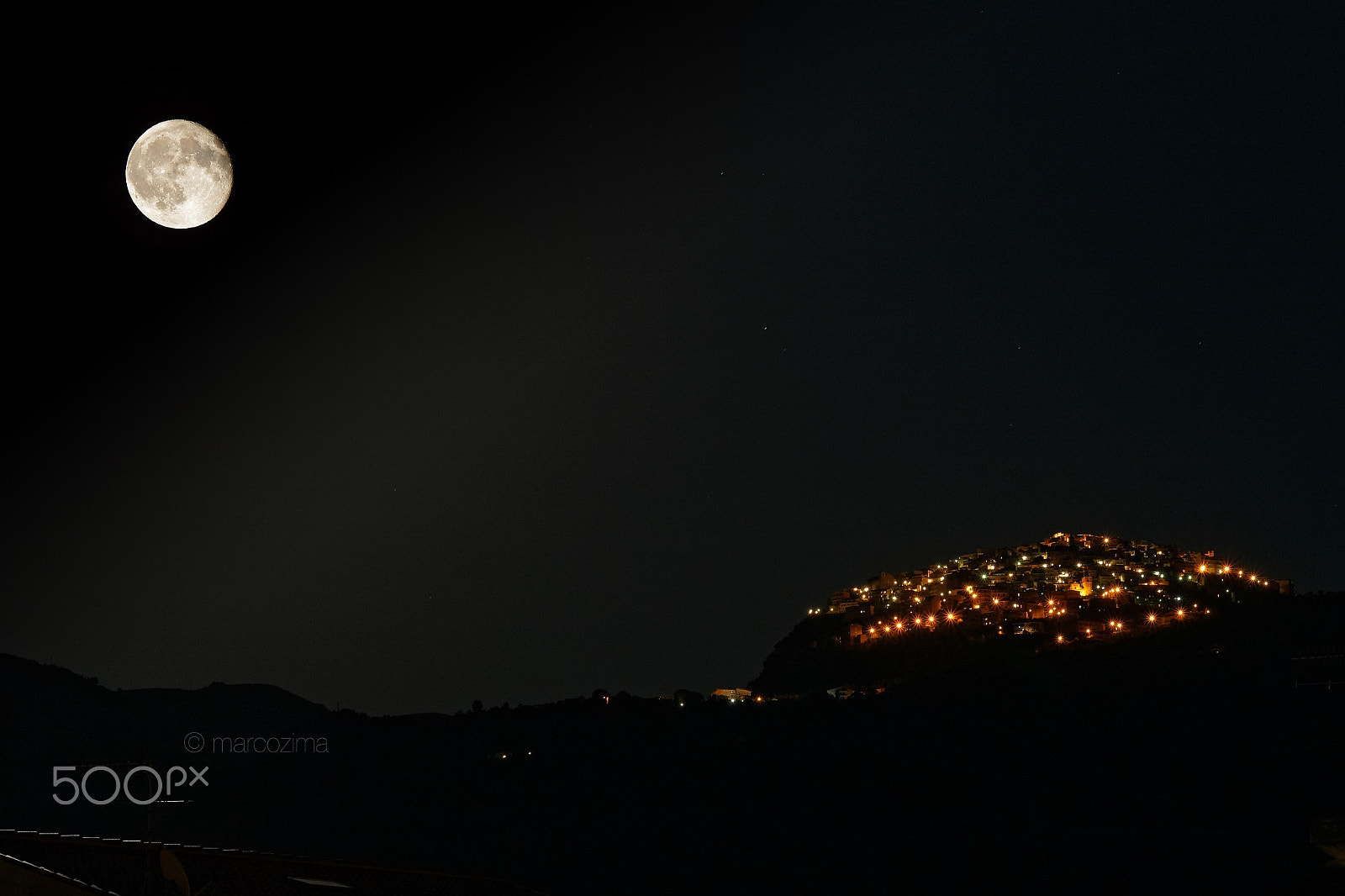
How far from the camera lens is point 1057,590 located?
93.3 m

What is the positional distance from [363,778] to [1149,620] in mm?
53349

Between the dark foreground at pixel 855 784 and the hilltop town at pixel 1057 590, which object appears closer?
the dark foreground at pixel 855 784

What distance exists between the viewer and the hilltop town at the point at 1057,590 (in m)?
80.9

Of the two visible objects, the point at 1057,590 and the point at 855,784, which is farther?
the point at 1057,590

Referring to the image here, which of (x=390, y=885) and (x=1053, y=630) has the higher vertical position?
(x=1053, y=630)

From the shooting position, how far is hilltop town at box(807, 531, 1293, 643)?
8088cm

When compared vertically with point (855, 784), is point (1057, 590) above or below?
above

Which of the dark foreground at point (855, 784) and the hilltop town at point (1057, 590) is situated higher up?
the hilltop town at point (1057, 590)

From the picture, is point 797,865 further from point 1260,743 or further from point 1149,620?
point 1149,620

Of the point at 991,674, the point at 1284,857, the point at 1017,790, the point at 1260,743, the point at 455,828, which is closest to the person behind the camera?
the point at 1284,857

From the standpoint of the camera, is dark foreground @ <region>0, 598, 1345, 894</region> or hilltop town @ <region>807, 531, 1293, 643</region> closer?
dark foreground @ <region>0, 598, 1345, 894</region>

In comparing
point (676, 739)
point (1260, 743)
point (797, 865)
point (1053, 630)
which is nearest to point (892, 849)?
point (797, 865)

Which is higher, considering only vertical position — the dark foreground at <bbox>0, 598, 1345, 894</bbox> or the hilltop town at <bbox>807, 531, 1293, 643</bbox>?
the hilltop town at <bbox>807, 531, 1293, 643</bbox>

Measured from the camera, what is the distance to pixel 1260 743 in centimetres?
4175
